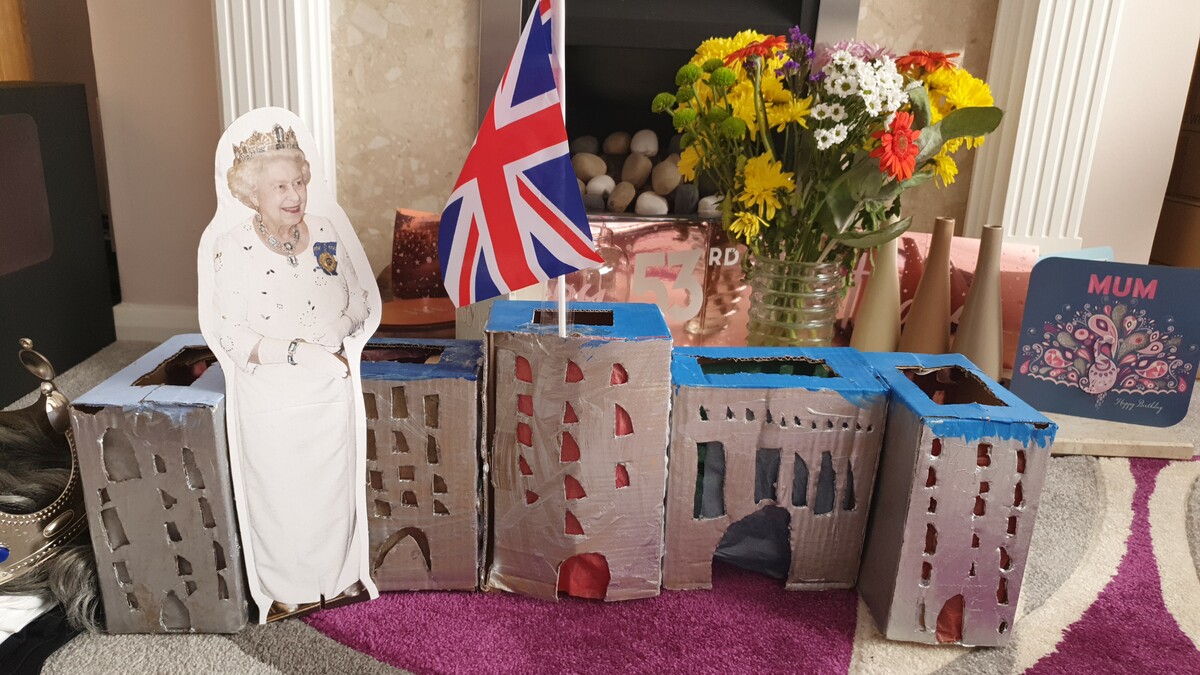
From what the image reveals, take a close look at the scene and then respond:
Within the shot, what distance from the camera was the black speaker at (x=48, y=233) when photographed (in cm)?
152

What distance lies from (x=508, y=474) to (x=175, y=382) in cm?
44

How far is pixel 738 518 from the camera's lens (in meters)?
1.01

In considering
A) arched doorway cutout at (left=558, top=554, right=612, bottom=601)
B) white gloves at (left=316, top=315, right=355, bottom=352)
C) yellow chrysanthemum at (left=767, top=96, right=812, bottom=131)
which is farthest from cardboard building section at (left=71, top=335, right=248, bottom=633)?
yellow chrysanthemum at (left=767, top=96, right=812, bottom=131)

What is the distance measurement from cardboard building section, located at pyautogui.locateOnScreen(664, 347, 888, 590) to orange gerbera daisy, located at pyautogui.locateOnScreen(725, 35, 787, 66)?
363 mm

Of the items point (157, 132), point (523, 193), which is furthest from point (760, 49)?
point (157, 132)

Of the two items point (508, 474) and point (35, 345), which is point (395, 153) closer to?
point (35, 345)

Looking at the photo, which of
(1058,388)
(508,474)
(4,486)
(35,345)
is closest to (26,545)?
(4,486)

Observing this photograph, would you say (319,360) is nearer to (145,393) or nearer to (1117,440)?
(145,393)

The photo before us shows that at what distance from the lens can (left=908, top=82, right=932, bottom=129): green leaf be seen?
1.03 metres

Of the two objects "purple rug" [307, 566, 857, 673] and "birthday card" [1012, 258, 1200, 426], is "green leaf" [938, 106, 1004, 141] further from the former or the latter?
"purple rug" [307, 566, 857, 673]

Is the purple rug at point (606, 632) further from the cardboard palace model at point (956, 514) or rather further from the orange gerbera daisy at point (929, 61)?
the orange gerbera daisy at point (929, 61)

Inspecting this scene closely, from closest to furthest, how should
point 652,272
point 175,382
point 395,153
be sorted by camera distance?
1. point 175,382
2. point 652,272
3. point 395,153

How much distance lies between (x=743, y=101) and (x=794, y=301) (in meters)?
0.28

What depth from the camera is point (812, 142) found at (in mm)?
1047
